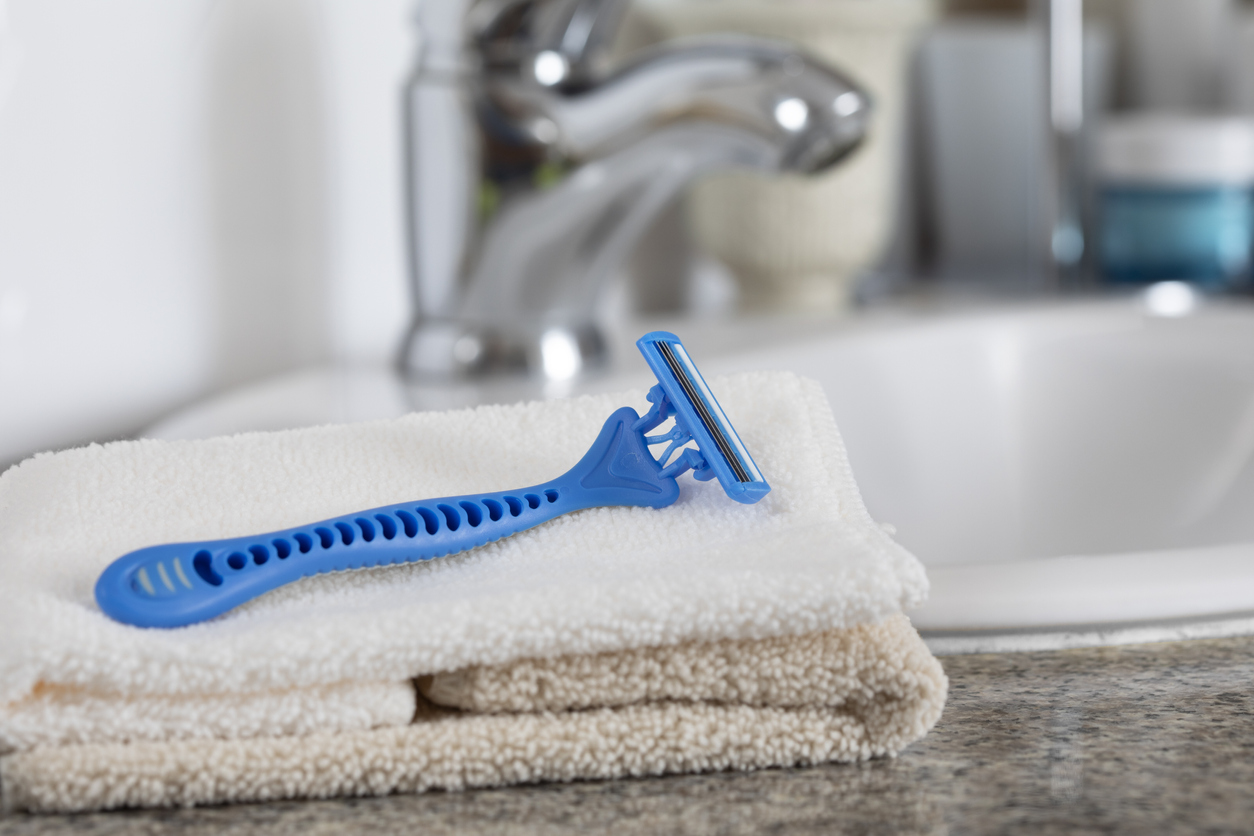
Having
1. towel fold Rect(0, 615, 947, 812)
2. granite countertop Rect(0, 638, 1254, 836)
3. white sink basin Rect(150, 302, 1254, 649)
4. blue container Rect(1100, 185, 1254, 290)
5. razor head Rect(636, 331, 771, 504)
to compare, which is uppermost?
blue container Rect(1100, 185, 1254, 290)

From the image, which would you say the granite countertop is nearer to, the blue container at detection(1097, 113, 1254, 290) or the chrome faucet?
the chrome faucet

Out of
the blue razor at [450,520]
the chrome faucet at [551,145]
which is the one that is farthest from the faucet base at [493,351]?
the blue razor at [450,520]

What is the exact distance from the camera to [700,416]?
0.27 m

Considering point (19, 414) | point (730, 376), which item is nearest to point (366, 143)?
point (19, 414)

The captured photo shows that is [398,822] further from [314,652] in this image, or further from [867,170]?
[867,170]

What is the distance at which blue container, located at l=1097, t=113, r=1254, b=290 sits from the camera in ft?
2.81

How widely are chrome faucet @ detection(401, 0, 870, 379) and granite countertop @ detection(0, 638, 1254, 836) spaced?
349mm

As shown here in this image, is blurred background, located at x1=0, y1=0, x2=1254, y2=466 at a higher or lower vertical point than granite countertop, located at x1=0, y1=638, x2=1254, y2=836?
higher

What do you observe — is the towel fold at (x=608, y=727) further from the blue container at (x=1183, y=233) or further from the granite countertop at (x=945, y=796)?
the blue container at (x=1183, y=233)

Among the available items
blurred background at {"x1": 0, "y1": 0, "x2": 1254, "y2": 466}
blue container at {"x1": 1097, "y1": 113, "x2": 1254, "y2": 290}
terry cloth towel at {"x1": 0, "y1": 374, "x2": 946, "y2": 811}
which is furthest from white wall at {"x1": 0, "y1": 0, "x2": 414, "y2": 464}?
blue container at {"x1": 1097, "y1": 113, "x2": 1254, "y2": 290}

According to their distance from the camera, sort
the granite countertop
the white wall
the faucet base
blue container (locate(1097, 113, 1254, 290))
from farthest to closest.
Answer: blue container (locate(1097, 113, 1254, 290))
the faucet base
the white wall
the granite countertop

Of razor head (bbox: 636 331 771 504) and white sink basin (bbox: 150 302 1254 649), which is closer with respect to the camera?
razor head (bbox: 636 331 771 504)

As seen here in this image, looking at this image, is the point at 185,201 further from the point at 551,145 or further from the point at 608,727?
the point at 608,727

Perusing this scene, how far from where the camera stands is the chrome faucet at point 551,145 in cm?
55
